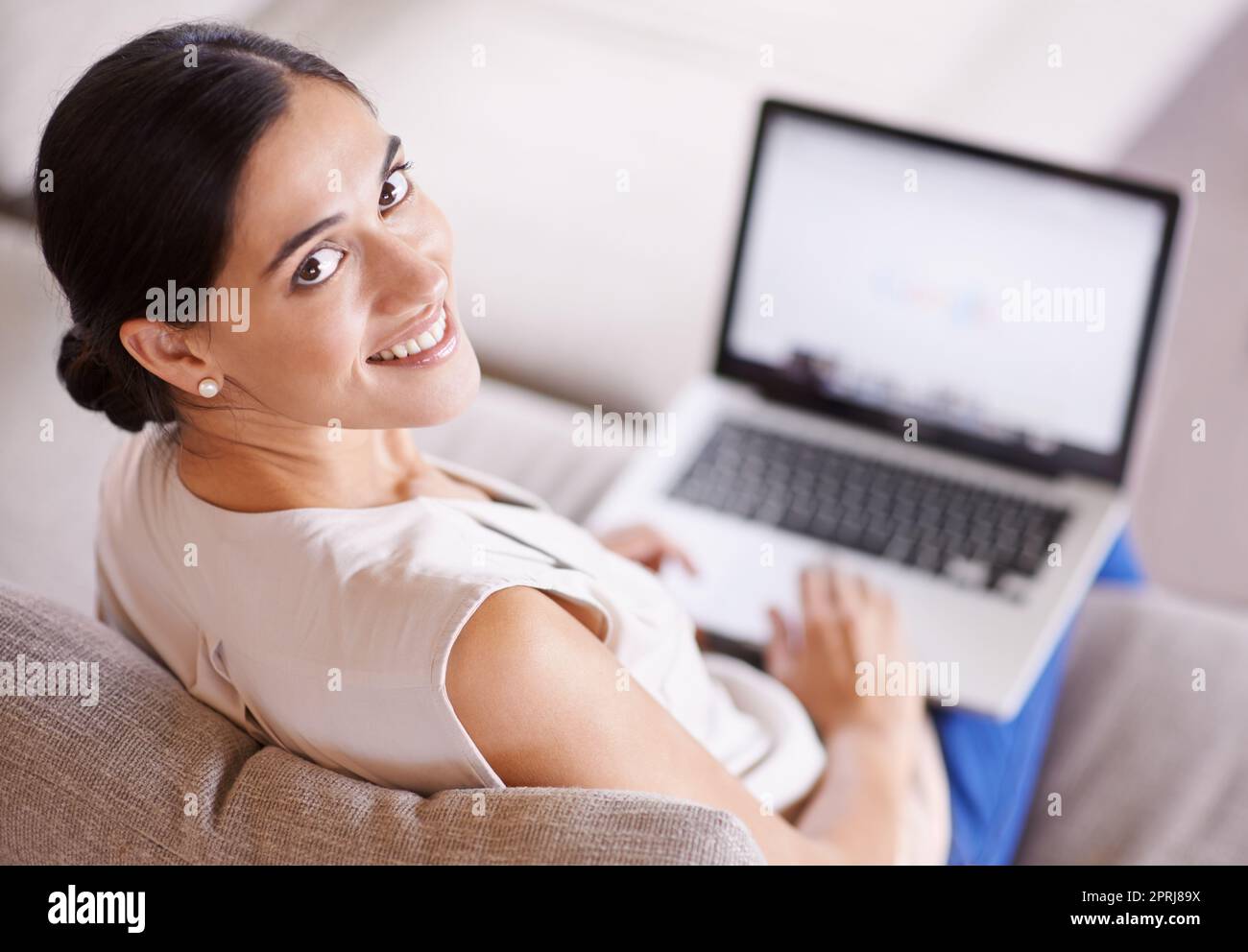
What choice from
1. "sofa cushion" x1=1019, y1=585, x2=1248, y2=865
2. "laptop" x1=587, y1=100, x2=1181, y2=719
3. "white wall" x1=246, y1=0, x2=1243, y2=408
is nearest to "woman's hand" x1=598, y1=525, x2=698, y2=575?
"laptop" x1=587, y1=100, x2=1181, y2=719

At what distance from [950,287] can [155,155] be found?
0.91 m

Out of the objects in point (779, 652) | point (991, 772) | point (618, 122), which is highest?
point (618, 122)

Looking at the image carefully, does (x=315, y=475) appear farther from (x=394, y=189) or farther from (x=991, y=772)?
(x=991, y=772)

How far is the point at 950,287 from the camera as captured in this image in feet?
4.41

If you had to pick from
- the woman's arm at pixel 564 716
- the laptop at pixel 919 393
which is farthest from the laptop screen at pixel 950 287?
the woman's arm at pixel 564 716

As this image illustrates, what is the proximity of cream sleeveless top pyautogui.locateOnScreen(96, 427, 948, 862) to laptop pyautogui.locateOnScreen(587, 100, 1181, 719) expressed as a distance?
1.21ft

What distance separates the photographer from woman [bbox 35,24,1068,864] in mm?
657

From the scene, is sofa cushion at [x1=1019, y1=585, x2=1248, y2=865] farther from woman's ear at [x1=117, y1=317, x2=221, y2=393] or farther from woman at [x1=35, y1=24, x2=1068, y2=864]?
woman's ear at [x1=117, y1=317, x2=221, y2=393]

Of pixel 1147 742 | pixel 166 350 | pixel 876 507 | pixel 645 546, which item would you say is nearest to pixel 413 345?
pixel 166 350

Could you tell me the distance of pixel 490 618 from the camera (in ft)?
2.34

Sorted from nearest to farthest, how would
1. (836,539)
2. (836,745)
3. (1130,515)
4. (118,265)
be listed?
(118,265) → (836,745) → (836,539) → (1130,515)
